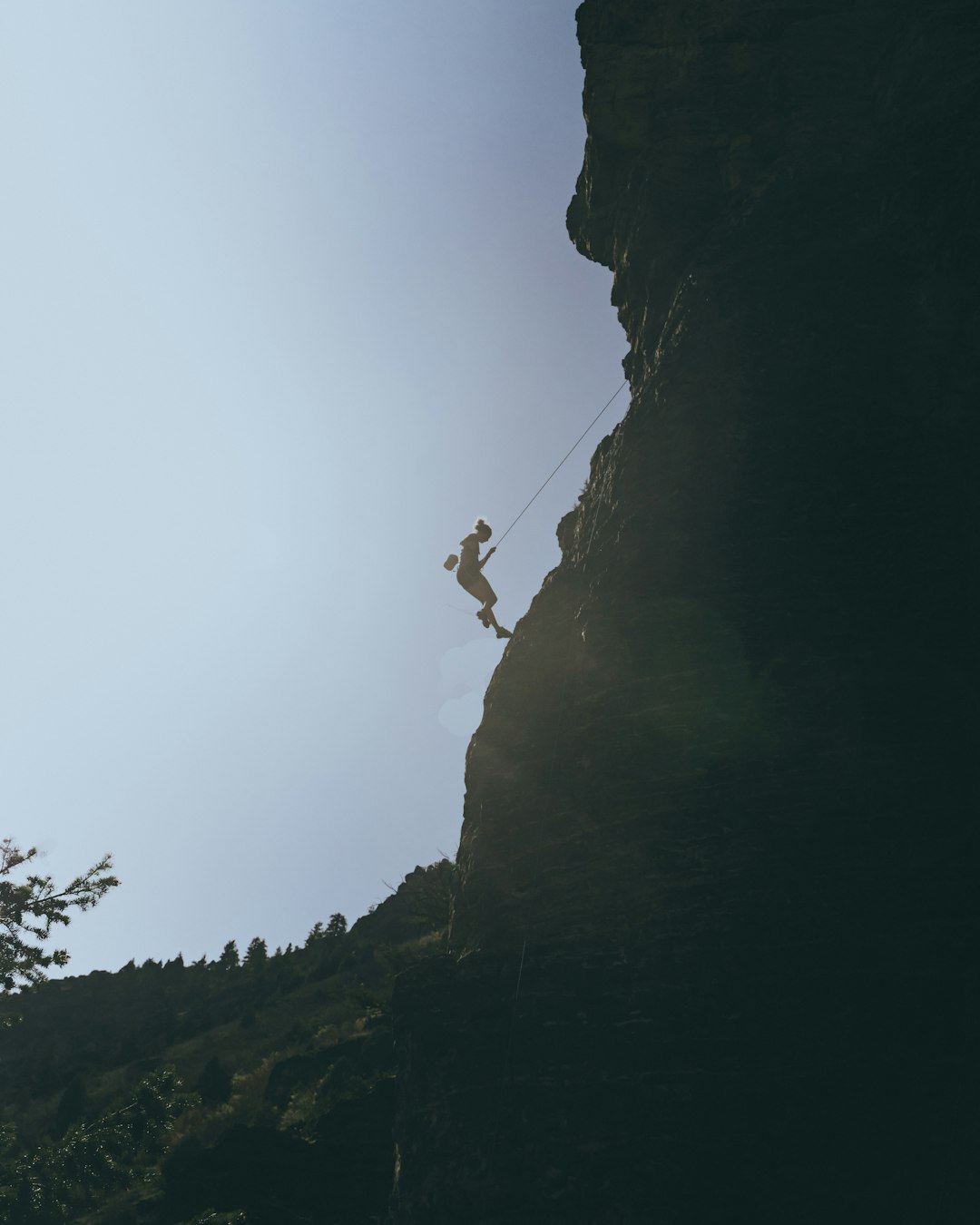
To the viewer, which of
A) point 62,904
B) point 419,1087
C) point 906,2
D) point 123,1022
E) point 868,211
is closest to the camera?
point 419,1087

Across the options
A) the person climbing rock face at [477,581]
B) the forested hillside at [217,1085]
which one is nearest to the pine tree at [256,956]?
the forested hillside at [217,1085]

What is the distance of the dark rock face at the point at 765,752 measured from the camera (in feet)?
30.1

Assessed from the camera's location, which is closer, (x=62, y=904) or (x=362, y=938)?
(x=62, y=904)

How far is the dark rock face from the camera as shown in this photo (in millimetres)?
9180

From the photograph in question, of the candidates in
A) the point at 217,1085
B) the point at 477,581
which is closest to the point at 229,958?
the point at 217,1085

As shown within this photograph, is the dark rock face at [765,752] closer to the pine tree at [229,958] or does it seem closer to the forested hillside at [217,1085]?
the forested hillside at [217,1085]

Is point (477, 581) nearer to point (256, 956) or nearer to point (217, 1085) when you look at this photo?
point (217, 1085)

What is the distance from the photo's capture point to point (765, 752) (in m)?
10.6

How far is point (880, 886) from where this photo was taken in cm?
975

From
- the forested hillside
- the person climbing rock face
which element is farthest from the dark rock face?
the forested hillside

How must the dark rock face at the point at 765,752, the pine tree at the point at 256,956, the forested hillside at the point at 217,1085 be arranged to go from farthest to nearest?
the pine tree at the point at 256,956 < the forested hillside at the point at 217,1085 < the dark rock face at the point at 765,752

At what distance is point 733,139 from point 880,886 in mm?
13325

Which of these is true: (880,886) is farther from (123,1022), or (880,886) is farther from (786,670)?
(123,1022)

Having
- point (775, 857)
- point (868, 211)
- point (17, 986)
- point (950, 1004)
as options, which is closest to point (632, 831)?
point (775, 857)
